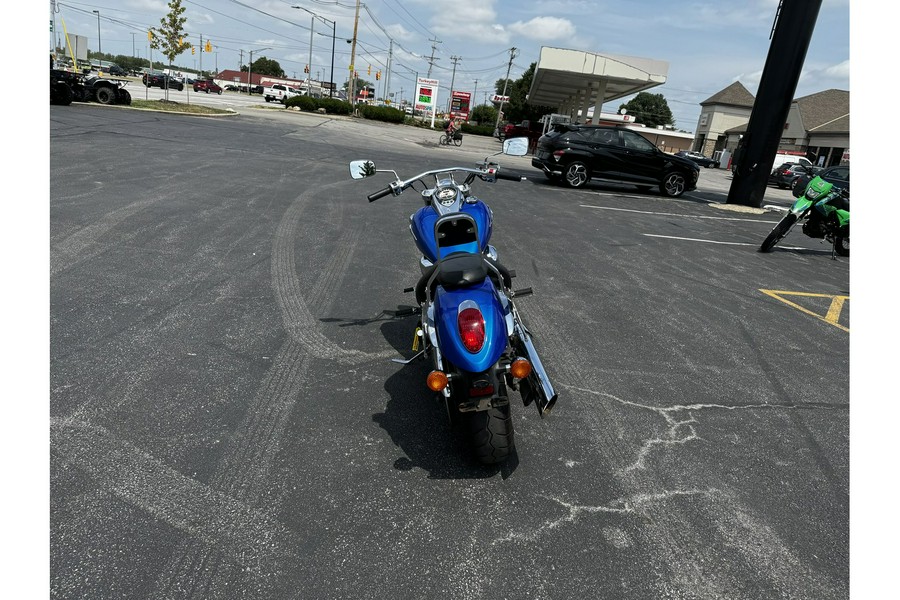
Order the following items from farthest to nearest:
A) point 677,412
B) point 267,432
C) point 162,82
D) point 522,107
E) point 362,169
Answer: point 522,107
point 162,82
point 362,169
point 677,412
point 267,432

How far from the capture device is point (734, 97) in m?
70.6

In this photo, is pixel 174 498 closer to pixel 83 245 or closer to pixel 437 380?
pixel 437 380

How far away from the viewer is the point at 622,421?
3.64 meters

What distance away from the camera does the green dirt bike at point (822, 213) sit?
927 centimetres

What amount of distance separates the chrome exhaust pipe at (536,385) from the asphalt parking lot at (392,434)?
45 centimetres

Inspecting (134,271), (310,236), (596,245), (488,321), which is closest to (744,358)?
(488,321)

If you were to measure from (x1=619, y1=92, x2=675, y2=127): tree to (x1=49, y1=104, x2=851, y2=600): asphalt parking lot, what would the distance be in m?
127

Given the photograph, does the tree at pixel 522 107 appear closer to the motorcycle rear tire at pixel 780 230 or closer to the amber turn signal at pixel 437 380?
the motorcycle rear tire at pixel 780 230

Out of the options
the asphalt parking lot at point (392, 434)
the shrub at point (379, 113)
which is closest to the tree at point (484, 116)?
the shrub at point (379, 113)

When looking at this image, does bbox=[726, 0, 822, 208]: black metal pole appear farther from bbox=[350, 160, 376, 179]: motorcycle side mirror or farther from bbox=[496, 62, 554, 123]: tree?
bbox=[496, 62, 554, 123]: tree

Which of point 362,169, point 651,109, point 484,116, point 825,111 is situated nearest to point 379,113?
point 825,111

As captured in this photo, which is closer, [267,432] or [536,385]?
[536,385]

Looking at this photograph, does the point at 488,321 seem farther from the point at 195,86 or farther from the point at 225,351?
the point at 195,86

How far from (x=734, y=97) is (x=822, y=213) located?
2879 inches
